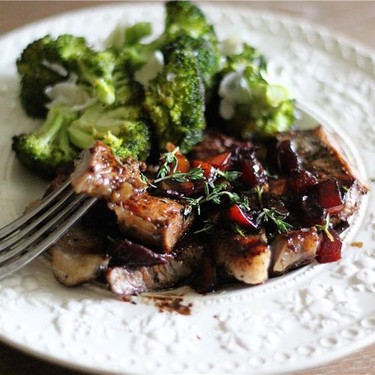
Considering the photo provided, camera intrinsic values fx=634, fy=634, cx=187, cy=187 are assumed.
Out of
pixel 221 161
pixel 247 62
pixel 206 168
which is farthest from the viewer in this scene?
pixel 247 62

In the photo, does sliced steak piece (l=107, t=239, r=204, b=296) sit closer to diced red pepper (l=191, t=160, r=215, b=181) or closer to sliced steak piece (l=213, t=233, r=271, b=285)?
sliced steak piece (l=213, t=233, r=271, b=285)

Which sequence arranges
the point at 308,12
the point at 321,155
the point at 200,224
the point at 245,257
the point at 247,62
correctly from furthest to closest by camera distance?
1. the point at 308,12
2. the point at 247,62
3. the point at 321,155
4. the point at 200,224
5. the point at 245,257

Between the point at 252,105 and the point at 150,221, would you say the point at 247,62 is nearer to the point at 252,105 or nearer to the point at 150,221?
the point at 252,105

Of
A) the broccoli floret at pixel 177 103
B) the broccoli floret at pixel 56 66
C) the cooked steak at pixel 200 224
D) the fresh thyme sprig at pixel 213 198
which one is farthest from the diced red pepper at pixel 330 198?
the broccoli floret at pixel 56 66

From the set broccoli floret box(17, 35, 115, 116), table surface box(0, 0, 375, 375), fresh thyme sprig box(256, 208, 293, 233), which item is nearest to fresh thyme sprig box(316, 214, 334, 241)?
fresh thyme sprig box(256, 208, 293, 233)

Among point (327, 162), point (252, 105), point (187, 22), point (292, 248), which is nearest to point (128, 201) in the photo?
point (292, 248)

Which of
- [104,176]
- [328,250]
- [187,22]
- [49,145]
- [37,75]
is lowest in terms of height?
[328,250]
